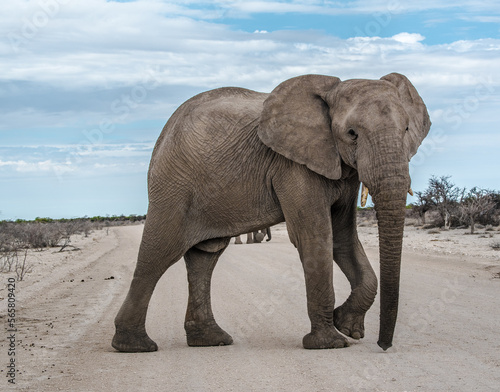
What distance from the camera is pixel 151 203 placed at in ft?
30.5

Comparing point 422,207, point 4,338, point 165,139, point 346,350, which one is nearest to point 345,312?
point 346,350

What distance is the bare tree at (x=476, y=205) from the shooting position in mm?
26234

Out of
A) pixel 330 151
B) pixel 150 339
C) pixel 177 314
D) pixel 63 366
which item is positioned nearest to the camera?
pixel 63 366

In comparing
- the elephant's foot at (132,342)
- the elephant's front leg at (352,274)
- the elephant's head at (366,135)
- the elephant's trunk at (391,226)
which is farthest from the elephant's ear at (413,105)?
the elephant's foot at (132,342)

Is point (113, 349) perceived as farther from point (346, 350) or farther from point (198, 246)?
point (346, 350)

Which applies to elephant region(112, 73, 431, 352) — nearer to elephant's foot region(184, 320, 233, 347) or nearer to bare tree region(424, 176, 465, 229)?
elephant's foot region(184, 320, 233, 347)

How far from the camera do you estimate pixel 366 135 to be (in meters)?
7.58

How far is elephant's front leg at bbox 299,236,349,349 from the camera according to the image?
8.26 metres

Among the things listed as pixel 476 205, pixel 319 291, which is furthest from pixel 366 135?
pixel 476 205

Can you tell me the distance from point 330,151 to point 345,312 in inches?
75.0

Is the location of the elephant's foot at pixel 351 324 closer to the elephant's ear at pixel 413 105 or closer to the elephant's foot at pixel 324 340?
the elephant's foot at pixel 324 340

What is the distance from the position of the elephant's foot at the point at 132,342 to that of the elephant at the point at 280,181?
12mm

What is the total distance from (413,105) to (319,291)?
2.44m

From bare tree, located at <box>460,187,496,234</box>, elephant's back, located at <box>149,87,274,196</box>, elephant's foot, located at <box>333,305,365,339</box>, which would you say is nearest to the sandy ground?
elephant's foot, located at <box>333,305,365,339</box>
